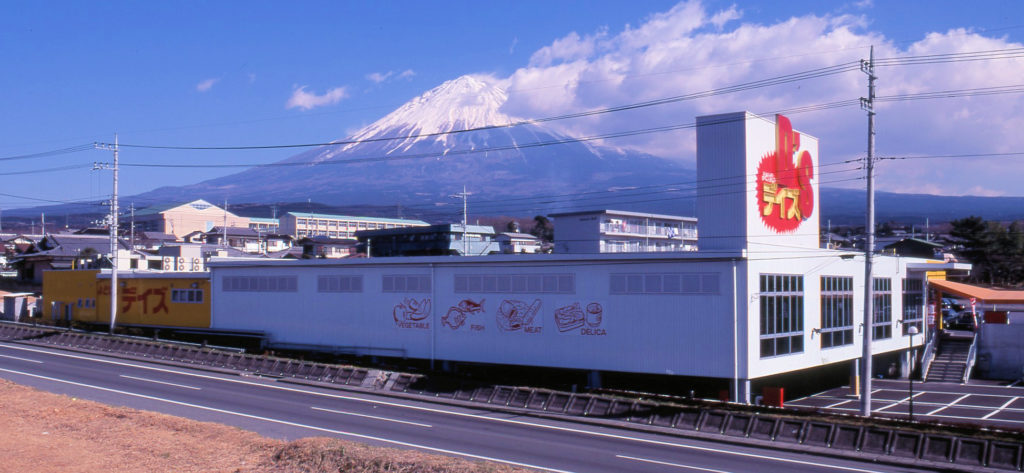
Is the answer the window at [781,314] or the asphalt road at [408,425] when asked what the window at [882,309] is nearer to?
the window at [781,314]

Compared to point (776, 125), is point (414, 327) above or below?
below

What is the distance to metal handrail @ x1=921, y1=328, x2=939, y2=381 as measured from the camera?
45.2 metres

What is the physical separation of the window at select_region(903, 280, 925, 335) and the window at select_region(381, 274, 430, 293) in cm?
2800

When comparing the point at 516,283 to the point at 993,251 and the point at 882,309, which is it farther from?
the point at 993,251

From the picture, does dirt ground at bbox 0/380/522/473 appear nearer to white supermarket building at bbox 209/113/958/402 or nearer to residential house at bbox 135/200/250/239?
white supermarket building at bbox 209/113/958/402

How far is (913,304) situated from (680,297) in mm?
23109

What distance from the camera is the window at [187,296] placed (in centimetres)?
4972

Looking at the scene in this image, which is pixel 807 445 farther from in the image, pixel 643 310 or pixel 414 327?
pixel 414 327

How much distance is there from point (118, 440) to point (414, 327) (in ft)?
65.6

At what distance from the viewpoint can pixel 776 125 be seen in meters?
35.2

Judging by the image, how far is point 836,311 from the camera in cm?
3772

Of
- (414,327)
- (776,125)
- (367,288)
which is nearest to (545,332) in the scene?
(414,327)

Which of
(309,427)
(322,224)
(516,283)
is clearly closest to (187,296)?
(516,283)

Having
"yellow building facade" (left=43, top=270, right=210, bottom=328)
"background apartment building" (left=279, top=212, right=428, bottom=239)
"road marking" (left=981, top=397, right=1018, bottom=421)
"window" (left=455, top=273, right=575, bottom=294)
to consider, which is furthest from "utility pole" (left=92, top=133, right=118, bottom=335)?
"background apartment building" (left=279, top=212, right=428, bottom=239)
